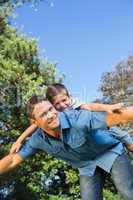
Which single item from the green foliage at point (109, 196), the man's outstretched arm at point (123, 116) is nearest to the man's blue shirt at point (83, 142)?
the man's outstretched arm at point (123, 116)

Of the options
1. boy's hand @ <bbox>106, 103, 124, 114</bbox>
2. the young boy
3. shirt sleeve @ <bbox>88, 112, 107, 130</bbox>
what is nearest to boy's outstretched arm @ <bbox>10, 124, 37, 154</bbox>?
the young boy

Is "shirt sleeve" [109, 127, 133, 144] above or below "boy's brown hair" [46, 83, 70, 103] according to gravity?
below

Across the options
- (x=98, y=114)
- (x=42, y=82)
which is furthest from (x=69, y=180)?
(x=98, y=114)

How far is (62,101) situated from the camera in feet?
20.8

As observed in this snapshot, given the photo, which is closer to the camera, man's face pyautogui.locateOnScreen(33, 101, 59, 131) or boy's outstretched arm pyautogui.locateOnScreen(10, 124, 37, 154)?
man's face pyautogui.locateOnScreen(33, 101, 59, 131)

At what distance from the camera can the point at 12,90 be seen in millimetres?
21031

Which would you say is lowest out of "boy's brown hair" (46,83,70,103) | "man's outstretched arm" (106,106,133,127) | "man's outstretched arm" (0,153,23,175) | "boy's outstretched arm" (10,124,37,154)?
"man's outstretched arm" (0,153,23,175)

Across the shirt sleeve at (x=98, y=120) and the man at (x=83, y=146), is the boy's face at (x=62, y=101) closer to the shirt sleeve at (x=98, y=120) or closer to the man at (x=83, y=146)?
the man at (x=83, y=146)

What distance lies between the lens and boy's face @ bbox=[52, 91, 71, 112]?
20.5 ft

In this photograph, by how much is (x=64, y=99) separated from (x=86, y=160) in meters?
1.10

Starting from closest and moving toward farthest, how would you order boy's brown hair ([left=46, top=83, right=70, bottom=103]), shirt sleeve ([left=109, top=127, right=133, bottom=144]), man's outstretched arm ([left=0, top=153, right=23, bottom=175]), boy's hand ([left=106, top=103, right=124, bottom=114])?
boy's hand ([left=106, top=103, right=124, bottom=114])
man's outstretched arm ([left=0, top=153, right=23, bottom=175])
shirt sleeve ([left=109, top=127, right=133, bottom=144])
boy's brown hair ([left=46, top=83, right=70, bottom=103])

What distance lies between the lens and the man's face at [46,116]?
505 cm

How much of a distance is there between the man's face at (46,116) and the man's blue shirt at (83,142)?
0.21 ft

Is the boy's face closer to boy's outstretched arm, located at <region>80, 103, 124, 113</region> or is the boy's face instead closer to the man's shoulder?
boy's outstretched arm, located at <region>80, 103, 124, 113</region>
